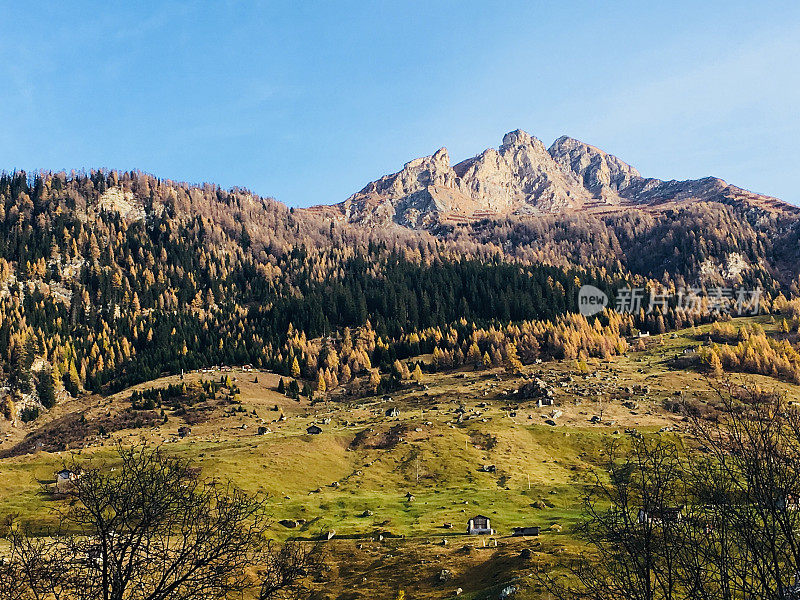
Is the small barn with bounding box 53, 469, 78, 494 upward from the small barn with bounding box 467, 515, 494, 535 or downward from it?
upward

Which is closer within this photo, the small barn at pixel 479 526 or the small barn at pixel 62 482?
the small barn at pixel 479 526

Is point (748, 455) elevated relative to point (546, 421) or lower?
elevated

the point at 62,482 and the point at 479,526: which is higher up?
the point at 62,482

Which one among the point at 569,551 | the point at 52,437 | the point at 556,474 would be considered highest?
the point at 52,437

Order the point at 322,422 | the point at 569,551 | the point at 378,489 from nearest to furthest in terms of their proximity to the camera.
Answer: the point at 569,551
the point at 378,489
the point at 322,422

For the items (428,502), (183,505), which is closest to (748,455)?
(183,505)

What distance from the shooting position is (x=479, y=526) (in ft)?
272

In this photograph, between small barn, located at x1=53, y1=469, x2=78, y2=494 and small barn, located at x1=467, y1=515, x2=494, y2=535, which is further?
small barn, located at x1=53, y1=469, x2=78, y2=494

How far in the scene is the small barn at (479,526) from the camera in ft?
268

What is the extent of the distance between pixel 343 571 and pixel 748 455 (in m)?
58.2

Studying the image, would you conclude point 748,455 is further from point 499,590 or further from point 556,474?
point 556,474

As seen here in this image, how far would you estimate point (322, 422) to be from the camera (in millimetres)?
180750

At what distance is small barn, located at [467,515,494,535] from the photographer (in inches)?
3213

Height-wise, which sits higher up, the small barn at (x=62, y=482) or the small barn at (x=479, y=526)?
the small barn at (x=62, y=482)
